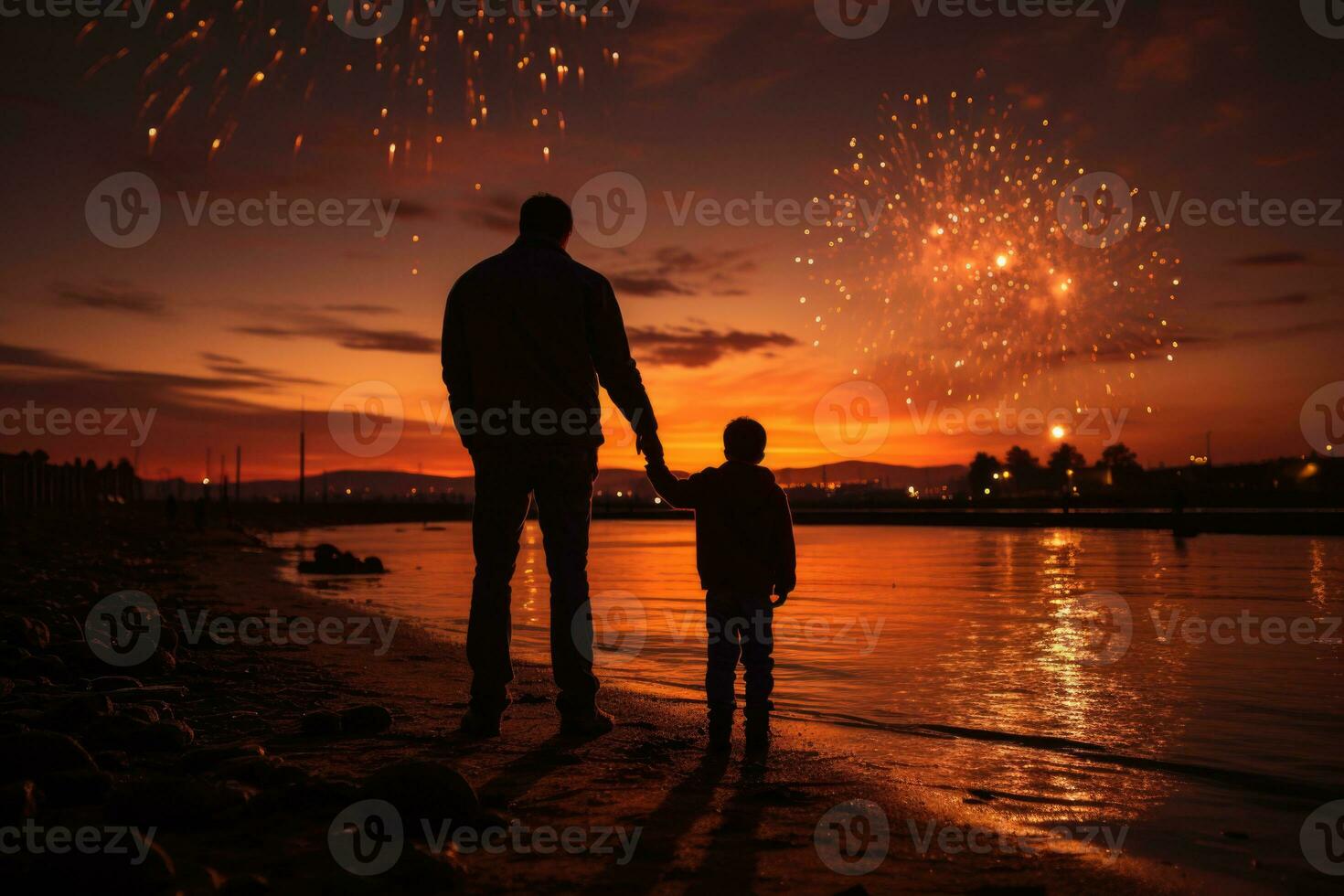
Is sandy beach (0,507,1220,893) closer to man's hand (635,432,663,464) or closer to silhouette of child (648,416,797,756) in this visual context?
silhouette of child (648,416,797,756)

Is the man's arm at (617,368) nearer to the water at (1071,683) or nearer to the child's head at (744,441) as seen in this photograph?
the child's head at (744,441)

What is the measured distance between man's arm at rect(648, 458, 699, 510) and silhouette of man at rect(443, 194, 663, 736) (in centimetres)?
19

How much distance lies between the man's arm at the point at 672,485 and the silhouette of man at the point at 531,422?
0.19m

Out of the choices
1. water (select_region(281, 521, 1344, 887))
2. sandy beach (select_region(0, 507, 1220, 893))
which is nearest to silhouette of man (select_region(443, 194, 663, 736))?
sandy beach (select_region(0, 507, 1220, 893))

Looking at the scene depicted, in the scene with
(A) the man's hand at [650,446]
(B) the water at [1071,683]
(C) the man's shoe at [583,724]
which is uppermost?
(A) the man's hand at [650,446]

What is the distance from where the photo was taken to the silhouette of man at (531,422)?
479 cm

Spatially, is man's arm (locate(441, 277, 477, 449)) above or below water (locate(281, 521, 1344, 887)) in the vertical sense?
above

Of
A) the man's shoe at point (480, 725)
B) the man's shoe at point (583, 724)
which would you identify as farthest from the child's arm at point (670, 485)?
the man's shoe at point (480, 725)

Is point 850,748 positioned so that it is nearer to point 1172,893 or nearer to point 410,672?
point 1172,893

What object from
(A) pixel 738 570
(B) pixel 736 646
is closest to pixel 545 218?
(A) pixel 738 570

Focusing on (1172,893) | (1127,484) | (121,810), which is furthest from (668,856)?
(1127,484)

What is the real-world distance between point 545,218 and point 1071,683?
5.14 metres

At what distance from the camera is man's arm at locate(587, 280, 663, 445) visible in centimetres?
495

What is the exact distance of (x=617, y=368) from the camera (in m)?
4.98
